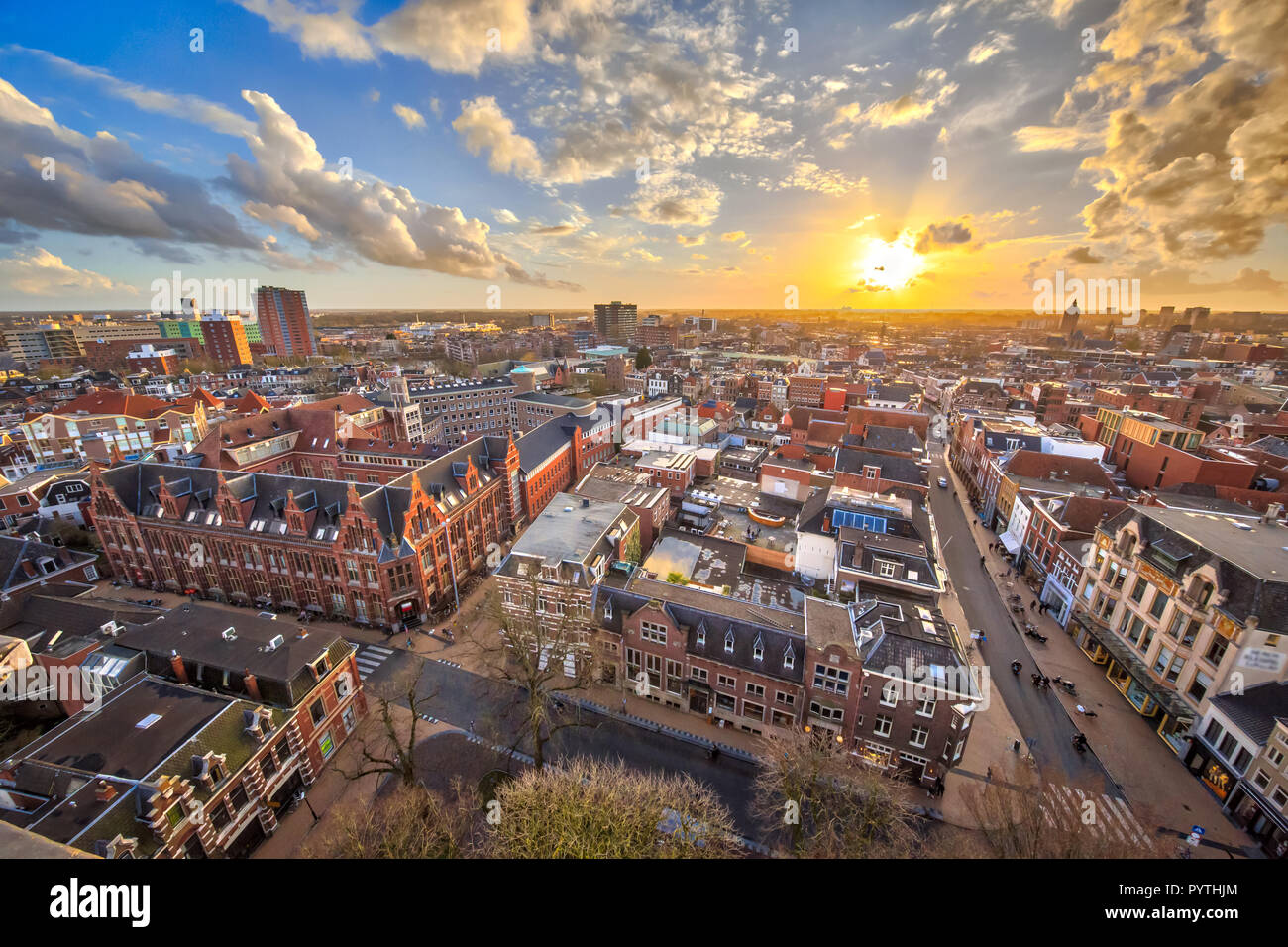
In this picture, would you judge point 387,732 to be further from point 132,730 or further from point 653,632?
point 653,632

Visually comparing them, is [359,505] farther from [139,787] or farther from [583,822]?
[583,822]

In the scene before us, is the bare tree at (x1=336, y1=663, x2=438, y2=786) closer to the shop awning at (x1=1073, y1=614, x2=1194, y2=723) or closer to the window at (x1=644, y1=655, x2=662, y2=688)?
the window at (x1=644, y1=655, x2=662, y2=688)

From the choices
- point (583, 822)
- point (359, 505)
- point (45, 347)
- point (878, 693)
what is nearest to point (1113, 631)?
point (878, 693)

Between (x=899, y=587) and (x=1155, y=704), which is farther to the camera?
(x=899, y=587)

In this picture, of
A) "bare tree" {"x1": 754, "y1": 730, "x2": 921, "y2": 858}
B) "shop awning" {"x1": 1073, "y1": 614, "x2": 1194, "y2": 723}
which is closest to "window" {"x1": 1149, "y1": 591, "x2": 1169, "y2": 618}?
"shop awning" {"x1": 1073, "y1": 614, "x2": 1194, "y2": 723}

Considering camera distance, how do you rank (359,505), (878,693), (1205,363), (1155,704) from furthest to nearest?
1. (1205,363)
2. (359,505)
3. (1155,704)
4. (878,693)

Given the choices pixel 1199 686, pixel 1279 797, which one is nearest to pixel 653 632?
pixel 1279 797

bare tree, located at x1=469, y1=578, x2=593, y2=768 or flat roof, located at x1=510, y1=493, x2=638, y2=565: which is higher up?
flat roof, located at x1=510, y1=493, x2=638, y2=565
